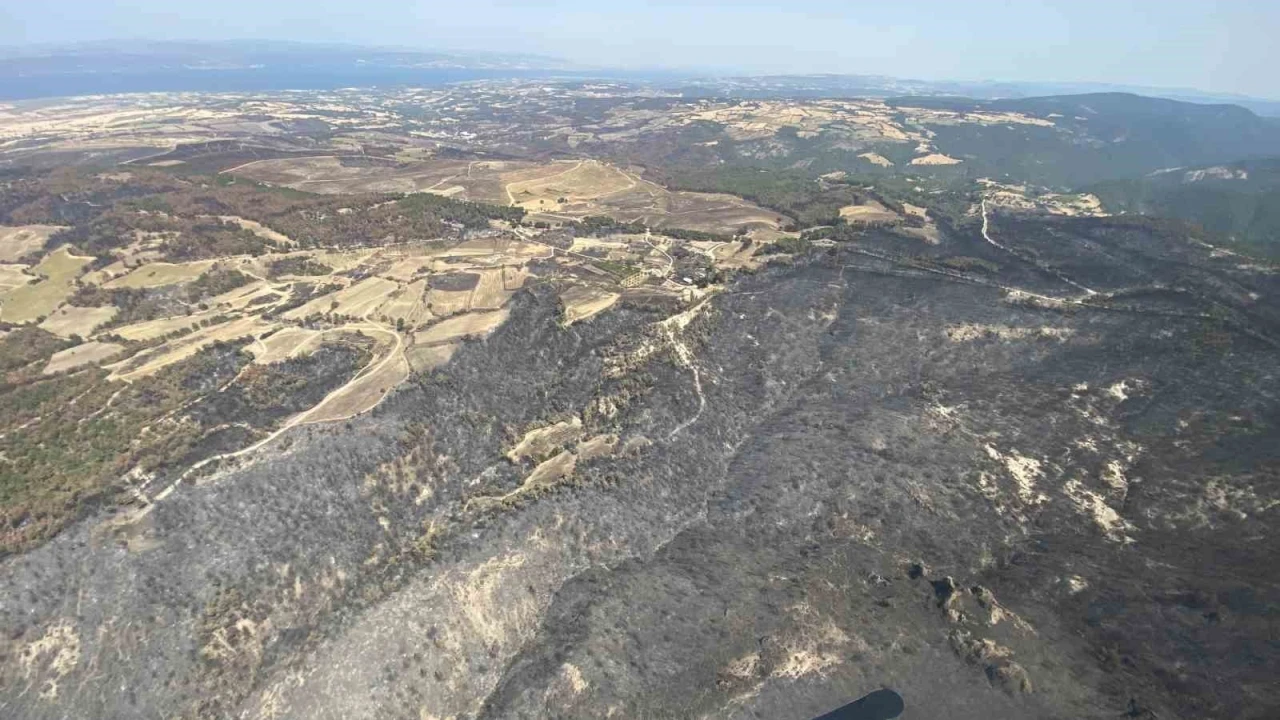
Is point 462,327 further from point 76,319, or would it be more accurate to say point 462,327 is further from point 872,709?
point 872,709

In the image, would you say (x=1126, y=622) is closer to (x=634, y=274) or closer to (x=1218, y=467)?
(x=1218, y=467)

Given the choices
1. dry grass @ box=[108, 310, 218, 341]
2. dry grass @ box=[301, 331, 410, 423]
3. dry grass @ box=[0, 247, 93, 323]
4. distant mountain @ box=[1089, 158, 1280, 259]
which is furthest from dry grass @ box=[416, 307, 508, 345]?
distant mountain @ box=[1089, 158, 1280, 259]

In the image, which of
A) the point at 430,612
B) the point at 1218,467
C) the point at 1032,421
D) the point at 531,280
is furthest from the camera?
the point at 531,280

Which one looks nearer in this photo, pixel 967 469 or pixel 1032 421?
pixel 967 469

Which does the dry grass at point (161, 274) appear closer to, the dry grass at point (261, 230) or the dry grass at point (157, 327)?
the dry grass at point (157, 327)

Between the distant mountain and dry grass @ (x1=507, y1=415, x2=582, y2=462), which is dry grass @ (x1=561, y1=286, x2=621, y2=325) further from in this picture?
the distant mountain

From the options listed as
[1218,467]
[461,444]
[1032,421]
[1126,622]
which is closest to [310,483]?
[461,444]

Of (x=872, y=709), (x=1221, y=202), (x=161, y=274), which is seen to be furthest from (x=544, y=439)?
(x=1221, y=202)
